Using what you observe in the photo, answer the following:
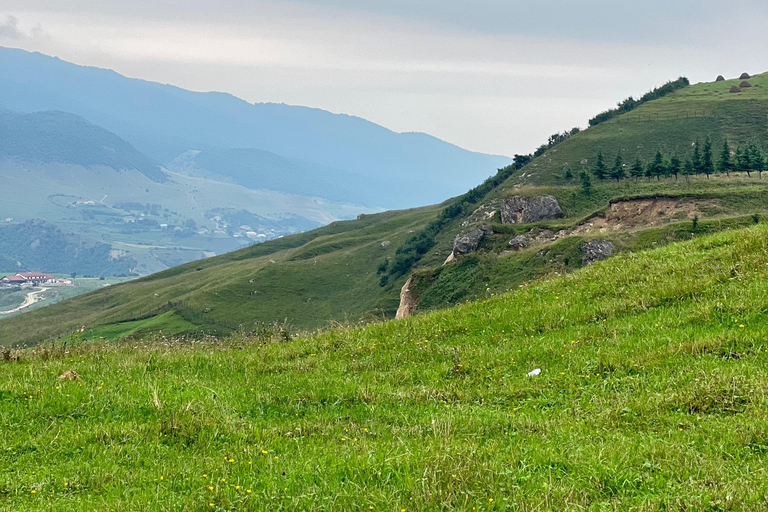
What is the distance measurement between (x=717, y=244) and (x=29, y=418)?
16.6m

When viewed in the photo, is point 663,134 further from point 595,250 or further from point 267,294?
point 267,294

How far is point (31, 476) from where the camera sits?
614 centimetres

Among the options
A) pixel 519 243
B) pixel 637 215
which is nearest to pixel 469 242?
pixel 519 243

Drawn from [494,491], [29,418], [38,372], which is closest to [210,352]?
[38,372]

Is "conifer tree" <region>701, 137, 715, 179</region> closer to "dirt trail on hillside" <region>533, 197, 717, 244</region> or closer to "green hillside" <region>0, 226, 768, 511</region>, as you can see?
"dirt trail on hillside" <region>533, 197, 717, 244</region>

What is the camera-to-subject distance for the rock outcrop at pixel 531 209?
81.0 meters

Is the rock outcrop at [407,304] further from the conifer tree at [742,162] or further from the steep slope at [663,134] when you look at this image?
the conifer tree at [742,162]

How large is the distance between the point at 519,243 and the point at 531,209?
15.5m

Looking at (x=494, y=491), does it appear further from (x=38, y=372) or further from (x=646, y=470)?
(x=38, y=372)

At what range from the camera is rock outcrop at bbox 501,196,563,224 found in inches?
3189

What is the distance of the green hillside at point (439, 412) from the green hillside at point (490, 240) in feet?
119

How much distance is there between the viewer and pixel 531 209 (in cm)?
8250

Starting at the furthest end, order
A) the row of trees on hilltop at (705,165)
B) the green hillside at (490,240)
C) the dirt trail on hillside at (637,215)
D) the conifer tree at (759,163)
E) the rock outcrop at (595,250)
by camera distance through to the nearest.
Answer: the row of trees on hilltop at (705,165) → the conifer tree at (759,163) → the dirt trail on hillside at (637,215) → the green hillside at (490,240) → the rock outcrop at (595,250)

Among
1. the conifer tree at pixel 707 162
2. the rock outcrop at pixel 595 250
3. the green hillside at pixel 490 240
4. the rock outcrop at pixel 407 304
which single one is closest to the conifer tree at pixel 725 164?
the conifer tree at pixel 707 162
